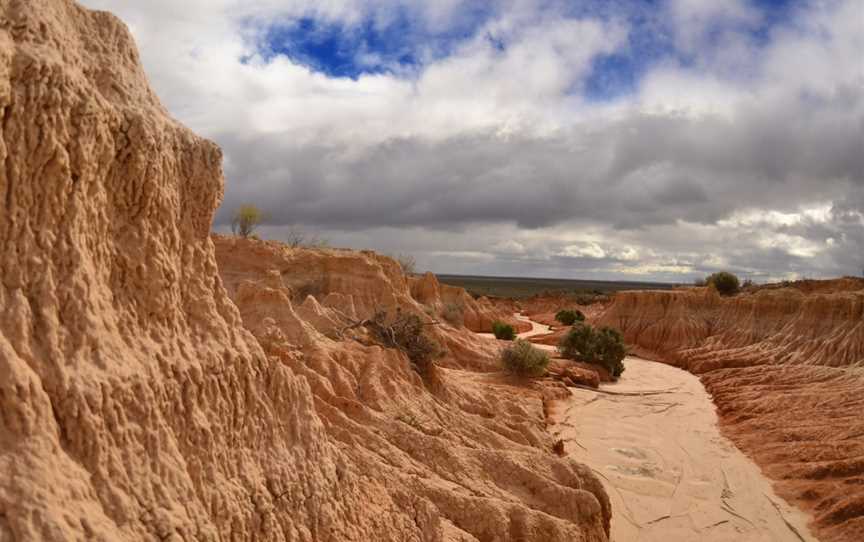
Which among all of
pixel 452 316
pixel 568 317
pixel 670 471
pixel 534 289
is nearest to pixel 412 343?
pixel 670 471

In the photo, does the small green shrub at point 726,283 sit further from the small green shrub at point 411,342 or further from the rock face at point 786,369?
the small green shrub at point 411,342

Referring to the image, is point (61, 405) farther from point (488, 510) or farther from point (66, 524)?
point (488, 510)

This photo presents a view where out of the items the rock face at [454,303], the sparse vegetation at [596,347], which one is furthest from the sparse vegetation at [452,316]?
the sparse vegetation at [596,347]

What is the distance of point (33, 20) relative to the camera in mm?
3611

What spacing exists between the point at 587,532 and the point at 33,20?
806 centimetres

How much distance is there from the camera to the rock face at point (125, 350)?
10.3 ft

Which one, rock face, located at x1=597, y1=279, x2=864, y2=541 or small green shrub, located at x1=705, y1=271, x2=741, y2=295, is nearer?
rock face, located at x1=597, y1=279, x2=864, y2=541

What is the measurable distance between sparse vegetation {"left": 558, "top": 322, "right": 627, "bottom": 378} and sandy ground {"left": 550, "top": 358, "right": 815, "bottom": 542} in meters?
4.09

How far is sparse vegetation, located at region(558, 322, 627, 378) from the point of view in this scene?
82.3ft

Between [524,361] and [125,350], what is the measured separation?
16.9 m

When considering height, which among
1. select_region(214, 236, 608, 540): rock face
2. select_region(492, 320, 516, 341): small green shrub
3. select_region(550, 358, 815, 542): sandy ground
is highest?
select_region(214, 236, 608, 540): rock face

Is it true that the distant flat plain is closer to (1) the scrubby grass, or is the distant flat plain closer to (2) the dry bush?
(1) the scrubby grass

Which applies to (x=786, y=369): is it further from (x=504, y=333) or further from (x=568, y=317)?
(x=568, y=317)

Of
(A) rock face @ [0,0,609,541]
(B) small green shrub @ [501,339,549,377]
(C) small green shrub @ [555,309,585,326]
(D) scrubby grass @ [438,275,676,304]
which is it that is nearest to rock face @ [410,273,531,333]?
(C) small green shrub @ [555,309,585,326]
